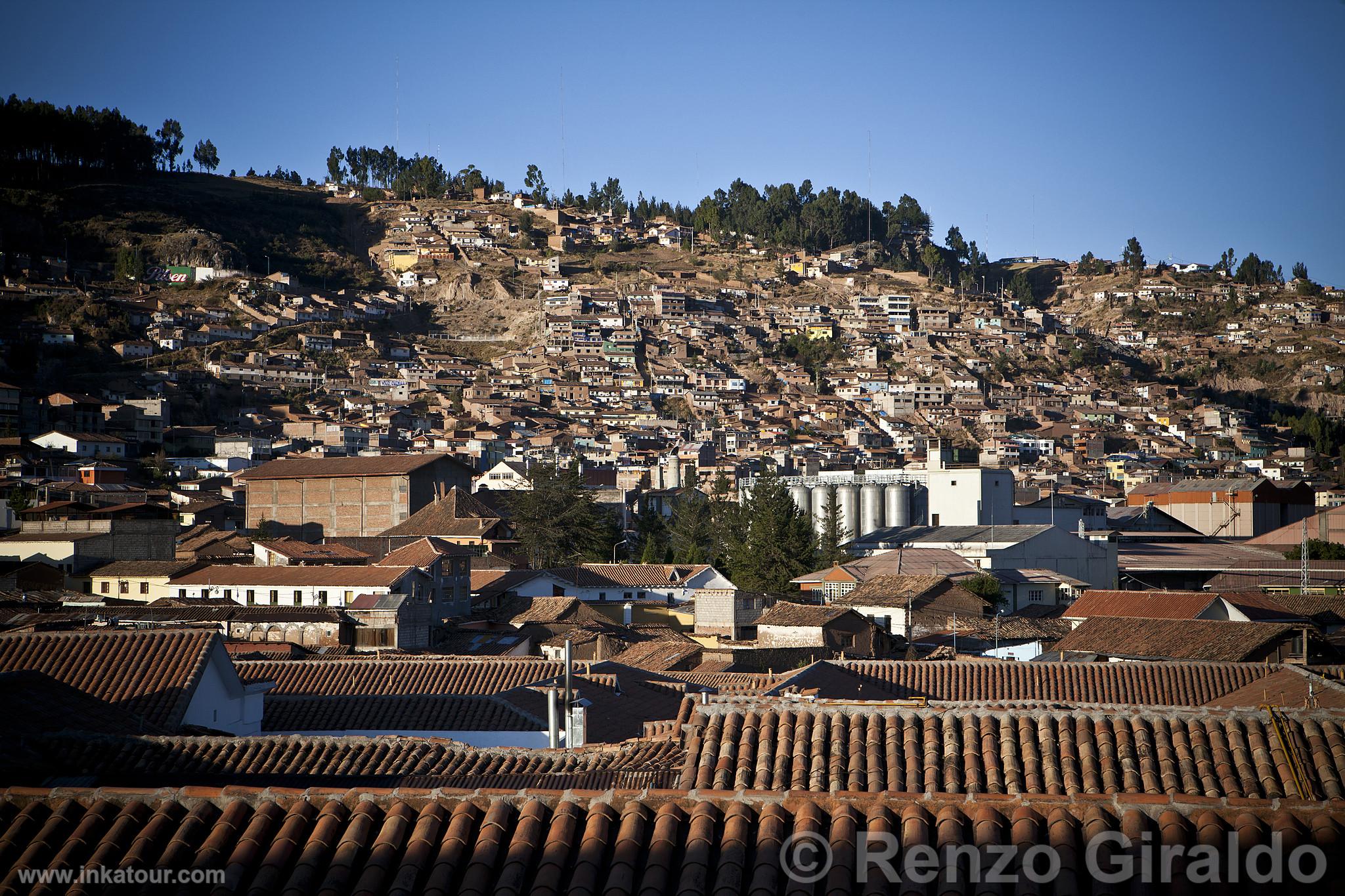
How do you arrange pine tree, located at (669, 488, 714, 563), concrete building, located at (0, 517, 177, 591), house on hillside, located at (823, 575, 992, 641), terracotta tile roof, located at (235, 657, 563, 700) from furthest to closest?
pine tree, located at (669, 488, 714, 563) < concrete building, located at (0, 517, 177, 591) < house on hillside, located at (823, 575, 992, 641) < terracotta tile roof, located at (235, 657, 563, 700)

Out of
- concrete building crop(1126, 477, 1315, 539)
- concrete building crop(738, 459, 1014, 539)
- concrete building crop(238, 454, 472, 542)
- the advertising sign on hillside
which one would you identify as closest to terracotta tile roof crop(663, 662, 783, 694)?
concrete building crop(238, 454, 472, 542)

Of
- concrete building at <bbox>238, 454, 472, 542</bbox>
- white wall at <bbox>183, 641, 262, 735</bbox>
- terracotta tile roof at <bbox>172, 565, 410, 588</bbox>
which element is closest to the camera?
white wall at <bbox>183, 641, 262, 735</bbox>

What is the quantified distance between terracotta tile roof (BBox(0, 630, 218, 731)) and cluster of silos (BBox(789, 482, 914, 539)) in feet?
163

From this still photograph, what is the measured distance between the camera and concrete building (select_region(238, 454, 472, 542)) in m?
56.5

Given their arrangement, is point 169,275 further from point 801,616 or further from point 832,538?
point 801,616

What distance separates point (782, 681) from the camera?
19.5 metres

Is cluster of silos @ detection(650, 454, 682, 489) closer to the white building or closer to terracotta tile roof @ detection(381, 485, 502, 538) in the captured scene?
terracotta tile roof @ detection(381, 485, 502, 538)

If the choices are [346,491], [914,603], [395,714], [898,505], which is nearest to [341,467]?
[346,491]

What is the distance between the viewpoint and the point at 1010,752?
870 centimetres

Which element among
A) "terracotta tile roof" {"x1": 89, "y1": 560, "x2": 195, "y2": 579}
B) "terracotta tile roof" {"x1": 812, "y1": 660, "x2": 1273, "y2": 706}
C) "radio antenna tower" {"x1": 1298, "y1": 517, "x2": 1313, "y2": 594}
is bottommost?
"radio antenna tower" {"x1": 1298, "y1": 517, "x2": 1313, "y2": 594}

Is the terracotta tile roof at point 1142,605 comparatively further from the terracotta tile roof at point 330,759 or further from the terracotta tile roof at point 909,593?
the terracotta tile roof at point 330,759

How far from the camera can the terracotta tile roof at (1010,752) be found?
824 cm

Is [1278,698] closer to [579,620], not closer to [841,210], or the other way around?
[579,620]

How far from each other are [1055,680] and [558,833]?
15397mm
